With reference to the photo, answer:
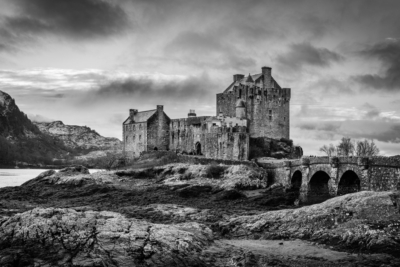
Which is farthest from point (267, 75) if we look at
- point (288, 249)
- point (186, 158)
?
point (288, 249)

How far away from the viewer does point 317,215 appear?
25.9 m

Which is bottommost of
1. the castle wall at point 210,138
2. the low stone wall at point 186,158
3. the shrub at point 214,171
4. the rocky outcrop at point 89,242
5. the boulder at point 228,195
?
the rocky outcrop at point 89,242

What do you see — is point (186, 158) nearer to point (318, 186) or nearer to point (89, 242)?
point (318, 186)

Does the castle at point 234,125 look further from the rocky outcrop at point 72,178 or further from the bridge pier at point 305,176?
the rocky outcrop at point 72,178

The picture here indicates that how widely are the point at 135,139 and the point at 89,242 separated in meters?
54.4

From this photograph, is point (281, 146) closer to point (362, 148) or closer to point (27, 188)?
point (362, 148)

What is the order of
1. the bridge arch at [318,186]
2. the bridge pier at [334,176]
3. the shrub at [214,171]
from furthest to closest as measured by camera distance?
the shrub at [214,171] < the bridge arch at [318,186] < the bridge pier at [334,176]

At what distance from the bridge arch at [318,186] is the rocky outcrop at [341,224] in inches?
613

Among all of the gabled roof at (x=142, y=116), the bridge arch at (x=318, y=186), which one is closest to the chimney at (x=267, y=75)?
the gabled roof at (x=142, y=116)

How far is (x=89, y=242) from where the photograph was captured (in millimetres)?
21828

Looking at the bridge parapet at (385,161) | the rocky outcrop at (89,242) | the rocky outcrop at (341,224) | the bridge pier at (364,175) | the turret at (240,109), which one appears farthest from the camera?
the turret at (240,109)

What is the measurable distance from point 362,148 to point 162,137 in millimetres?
32542

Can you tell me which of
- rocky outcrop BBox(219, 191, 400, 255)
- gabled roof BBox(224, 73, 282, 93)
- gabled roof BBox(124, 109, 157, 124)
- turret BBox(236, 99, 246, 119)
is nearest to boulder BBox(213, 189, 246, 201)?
rocky outcrop BBox(219, 191, 400, 255)

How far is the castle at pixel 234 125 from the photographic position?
5966cm
